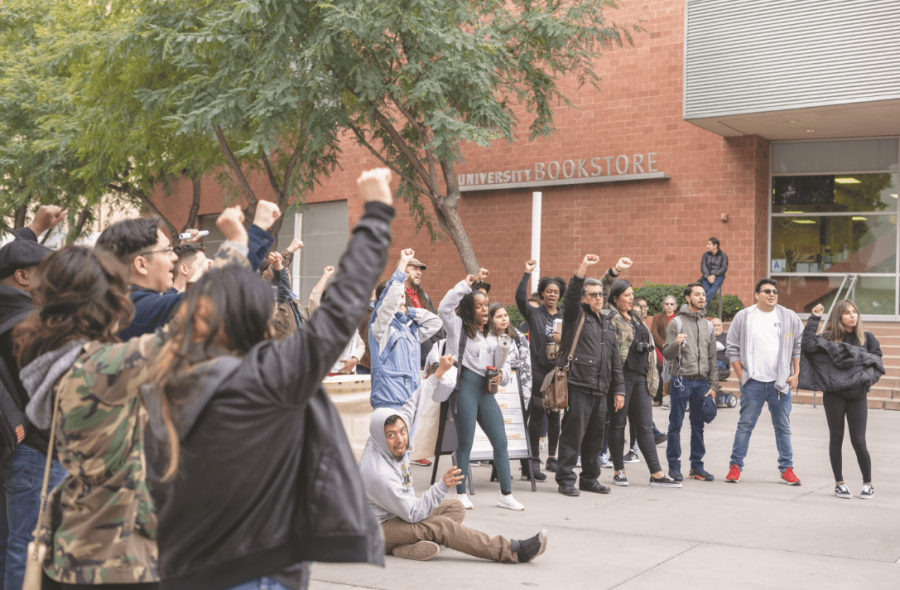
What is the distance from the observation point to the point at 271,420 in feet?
7.07

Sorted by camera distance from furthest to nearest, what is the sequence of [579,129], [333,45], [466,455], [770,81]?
[579,129]
[770,81]
[333,45]
[466,455]

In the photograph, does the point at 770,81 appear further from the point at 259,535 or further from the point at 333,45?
the point at 259,535

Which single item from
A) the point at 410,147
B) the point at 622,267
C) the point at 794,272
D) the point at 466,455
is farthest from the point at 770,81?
the point at 466,455

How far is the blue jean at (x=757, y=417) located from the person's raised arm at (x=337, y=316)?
23.9 ft

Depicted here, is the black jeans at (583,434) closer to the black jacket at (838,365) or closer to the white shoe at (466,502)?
the white shoe at (466,502)

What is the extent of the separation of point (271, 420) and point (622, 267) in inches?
249

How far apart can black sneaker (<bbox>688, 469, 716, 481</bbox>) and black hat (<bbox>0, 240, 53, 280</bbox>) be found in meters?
6.94

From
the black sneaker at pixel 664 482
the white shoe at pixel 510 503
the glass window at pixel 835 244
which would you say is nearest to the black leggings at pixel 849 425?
the black sneaker at pixel 664 482

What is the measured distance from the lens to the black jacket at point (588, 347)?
8250mm

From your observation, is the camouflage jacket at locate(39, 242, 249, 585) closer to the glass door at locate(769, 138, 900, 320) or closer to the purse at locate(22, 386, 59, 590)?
the purse at locate(22, 386, 59, 590)

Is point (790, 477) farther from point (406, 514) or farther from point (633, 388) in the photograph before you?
point (406, 514)

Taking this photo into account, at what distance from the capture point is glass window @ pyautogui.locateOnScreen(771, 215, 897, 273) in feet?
60.8

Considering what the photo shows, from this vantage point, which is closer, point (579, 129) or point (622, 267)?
point (622, 267)

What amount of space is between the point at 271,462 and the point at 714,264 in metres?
16.7
